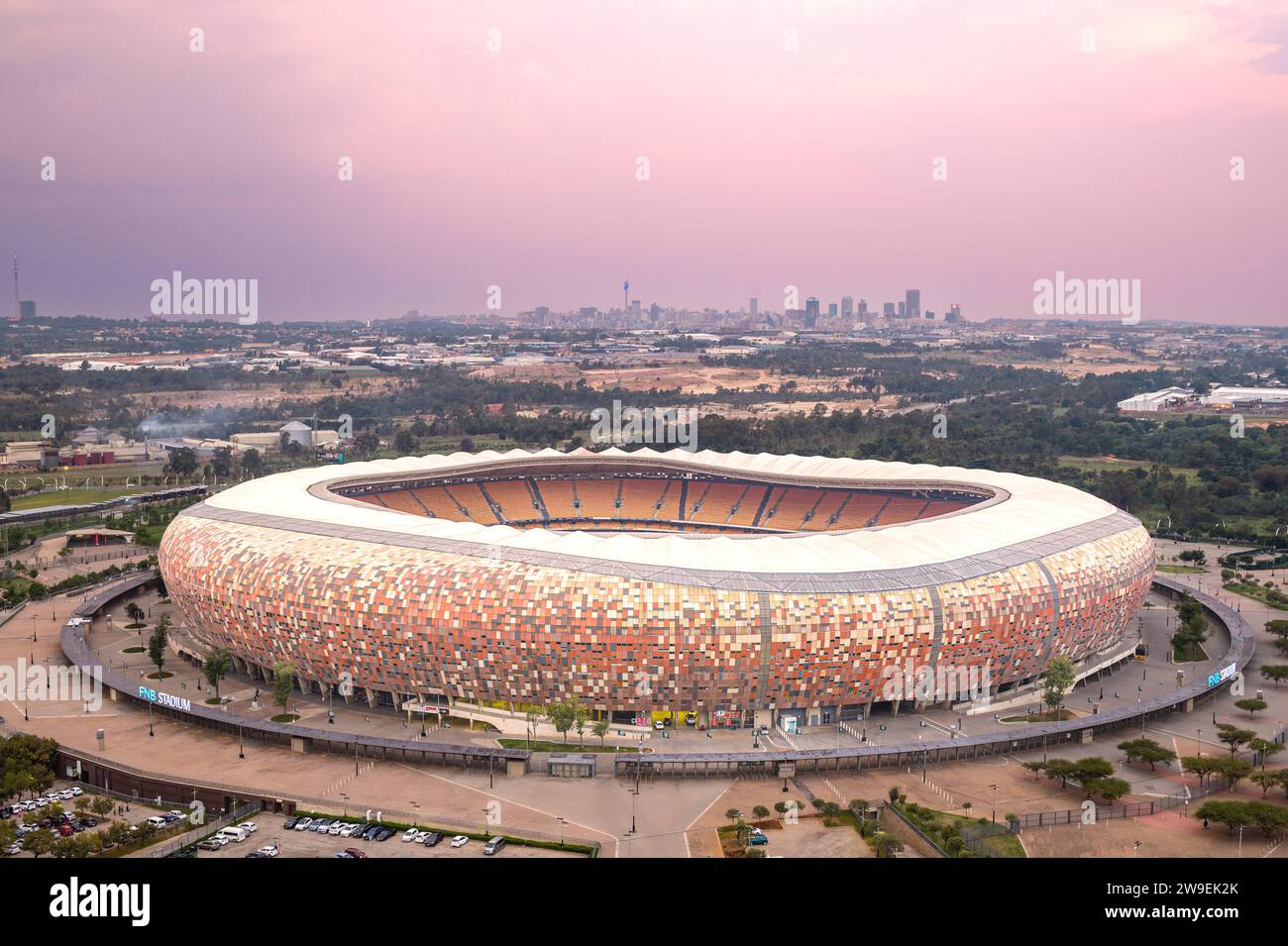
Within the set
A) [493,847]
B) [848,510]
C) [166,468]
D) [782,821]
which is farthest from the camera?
[166,468]

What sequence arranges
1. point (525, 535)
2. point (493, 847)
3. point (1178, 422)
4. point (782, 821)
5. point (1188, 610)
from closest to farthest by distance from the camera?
→ point (493, 847) < point (782, 821) < point (525, 535) < point (1188, 610) < point (1178, 422)

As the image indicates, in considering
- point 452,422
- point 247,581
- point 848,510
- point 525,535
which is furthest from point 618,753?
point 452,422

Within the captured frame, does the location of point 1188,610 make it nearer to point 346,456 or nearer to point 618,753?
point 618,753

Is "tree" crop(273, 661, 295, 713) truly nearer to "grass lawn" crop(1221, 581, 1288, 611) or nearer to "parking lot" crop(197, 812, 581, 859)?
"parking lot" crop(197, 812, 581, 859)

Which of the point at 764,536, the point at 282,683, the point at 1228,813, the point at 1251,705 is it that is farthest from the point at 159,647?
the point at 1251,705

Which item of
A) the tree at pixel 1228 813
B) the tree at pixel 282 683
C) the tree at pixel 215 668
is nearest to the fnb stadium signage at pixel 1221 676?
the tree at pixel 1228 813

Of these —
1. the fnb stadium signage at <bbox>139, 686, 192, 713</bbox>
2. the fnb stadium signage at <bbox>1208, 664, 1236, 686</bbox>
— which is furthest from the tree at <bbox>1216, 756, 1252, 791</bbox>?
the fnb stadium signage at <bbox>139, 686, 192, 713</bbox>

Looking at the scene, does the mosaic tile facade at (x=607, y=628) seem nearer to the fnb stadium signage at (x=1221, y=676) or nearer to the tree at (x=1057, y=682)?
the tree at (x=1057, y=682)
